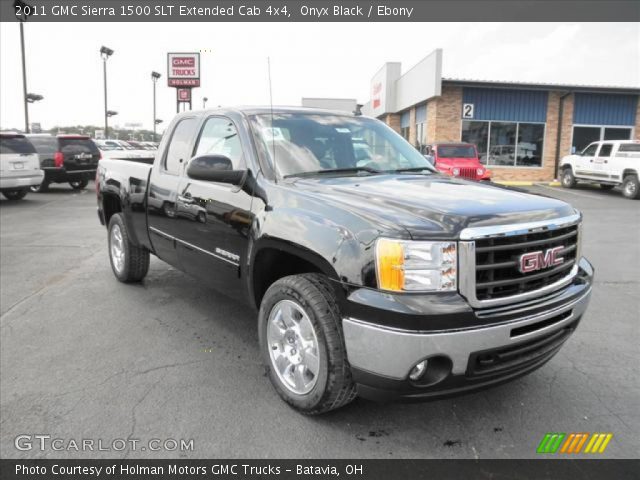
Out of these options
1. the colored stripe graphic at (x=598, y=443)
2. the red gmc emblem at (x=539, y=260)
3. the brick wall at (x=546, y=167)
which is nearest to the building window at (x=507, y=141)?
the brick wall at (x=546, y=167)

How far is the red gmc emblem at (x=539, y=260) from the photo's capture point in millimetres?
2699

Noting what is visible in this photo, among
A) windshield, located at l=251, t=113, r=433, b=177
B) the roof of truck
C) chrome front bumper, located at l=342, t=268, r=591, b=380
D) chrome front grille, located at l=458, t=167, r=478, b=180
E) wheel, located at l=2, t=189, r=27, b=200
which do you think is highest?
the roof of truck

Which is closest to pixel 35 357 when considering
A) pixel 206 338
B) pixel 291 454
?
pixel 206 338

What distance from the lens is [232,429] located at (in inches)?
116

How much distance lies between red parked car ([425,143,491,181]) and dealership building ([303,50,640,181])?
20.9 ft

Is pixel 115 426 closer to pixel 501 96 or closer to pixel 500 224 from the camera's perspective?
pixel 500 224

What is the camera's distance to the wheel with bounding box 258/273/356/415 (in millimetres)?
2779

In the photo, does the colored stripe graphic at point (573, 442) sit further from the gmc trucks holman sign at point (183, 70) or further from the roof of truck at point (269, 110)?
the gmc trucks holman sign at point (183, 70)

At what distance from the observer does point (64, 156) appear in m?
16.2

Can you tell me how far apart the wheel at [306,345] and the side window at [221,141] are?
3.73ft

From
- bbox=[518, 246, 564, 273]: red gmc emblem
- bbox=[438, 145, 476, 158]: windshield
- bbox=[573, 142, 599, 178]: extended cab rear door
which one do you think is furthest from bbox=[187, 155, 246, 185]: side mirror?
bbox=[573, 142, 599, 178]: extended cab rear door

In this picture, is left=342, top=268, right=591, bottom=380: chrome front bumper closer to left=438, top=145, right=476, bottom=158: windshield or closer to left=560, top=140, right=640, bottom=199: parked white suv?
left=438, top=145, right=476, bottom=158: windshield

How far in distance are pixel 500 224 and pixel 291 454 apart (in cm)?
160

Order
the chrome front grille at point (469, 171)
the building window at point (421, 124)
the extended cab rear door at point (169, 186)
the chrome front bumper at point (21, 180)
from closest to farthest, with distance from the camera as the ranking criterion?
the extended cab rear door at point (169, 186), the chrome front bumper at point (21, 180), the chrome front grille at point (469, 171), the building window at point (421, 124)
